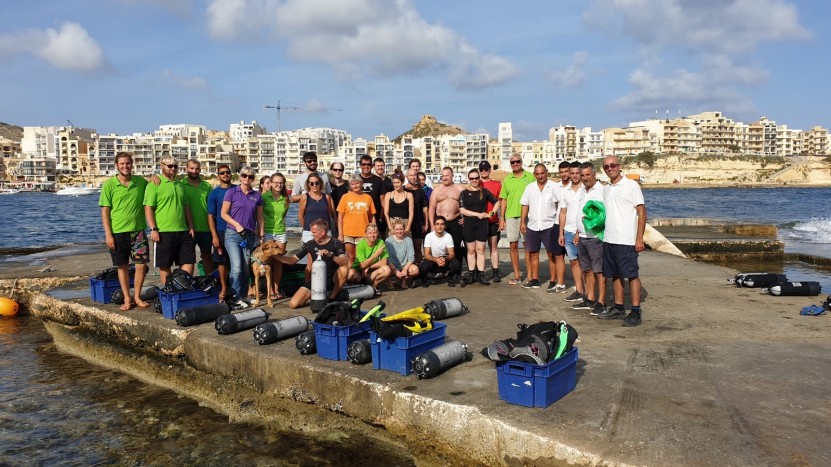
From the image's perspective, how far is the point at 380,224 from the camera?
34.2ft

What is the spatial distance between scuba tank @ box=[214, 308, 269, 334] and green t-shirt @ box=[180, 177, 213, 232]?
1.94 meters

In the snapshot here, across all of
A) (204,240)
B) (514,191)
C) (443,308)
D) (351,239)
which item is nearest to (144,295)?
(204,240)

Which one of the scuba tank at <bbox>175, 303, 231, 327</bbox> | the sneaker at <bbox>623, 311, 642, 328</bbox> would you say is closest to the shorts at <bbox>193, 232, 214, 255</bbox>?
the scuba tank at <bbox>175, 303, 231, 327</bbox>

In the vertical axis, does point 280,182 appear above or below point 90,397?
above

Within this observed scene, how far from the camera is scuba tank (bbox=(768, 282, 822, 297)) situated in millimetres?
8523

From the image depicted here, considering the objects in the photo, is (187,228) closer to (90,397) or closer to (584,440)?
(90,397)

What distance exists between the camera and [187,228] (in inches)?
329

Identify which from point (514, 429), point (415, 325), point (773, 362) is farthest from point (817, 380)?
point (415, 325)

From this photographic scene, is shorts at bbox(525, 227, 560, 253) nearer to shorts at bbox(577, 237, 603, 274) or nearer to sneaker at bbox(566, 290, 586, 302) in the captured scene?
sneaker at bbox(566, 290, 586, 302)

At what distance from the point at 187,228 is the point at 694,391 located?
683 centimetres

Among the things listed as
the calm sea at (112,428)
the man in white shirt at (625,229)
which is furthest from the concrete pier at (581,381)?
the man in white shirt at (625,229)

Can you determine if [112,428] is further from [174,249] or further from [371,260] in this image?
[371,260]

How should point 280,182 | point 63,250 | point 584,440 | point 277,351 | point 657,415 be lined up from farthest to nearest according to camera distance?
point 63,250 < point 280,182 < point 277,351 < point 657,415 < point 584,440

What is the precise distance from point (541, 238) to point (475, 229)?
1123 millimetres
